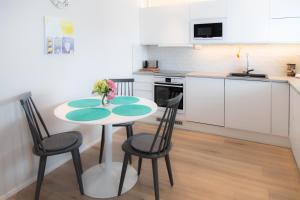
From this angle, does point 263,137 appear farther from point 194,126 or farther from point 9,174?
point 9,174

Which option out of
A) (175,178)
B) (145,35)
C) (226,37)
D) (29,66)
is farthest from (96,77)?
(226,37)

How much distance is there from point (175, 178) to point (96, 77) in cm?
171

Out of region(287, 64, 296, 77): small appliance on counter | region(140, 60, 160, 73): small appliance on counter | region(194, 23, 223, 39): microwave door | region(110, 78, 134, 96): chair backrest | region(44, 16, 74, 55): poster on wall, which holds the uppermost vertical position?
region(194, 23, 223, 39): microwave door

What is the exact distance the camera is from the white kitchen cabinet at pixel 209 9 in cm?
353

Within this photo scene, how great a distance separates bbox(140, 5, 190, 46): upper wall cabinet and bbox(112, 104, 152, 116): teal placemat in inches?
78.9

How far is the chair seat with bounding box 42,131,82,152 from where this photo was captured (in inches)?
83.0

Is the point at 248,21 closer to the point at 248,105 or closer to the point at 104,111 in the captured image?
the point at 248,105

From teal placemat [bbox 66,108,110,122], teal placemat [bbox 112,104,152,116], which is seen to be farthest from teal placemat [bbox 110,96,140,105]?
teal placemat [bbox 66,108,110,122]

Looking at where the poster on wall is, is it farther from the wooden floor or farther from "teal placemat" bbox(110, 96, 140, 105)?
the wooden floor

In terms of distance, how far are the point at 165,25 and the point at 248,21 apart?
4.34 ft

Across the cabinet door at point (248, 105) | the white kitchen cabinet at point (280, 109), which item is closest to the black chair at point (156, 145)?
the cabinet door at point (248, 105)

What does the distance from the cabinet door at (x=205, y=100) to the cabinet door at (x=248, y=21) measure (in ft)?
2.28

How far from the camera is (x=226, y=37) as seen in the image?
357 centimetres

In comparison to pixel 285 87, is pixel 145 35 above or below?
above
